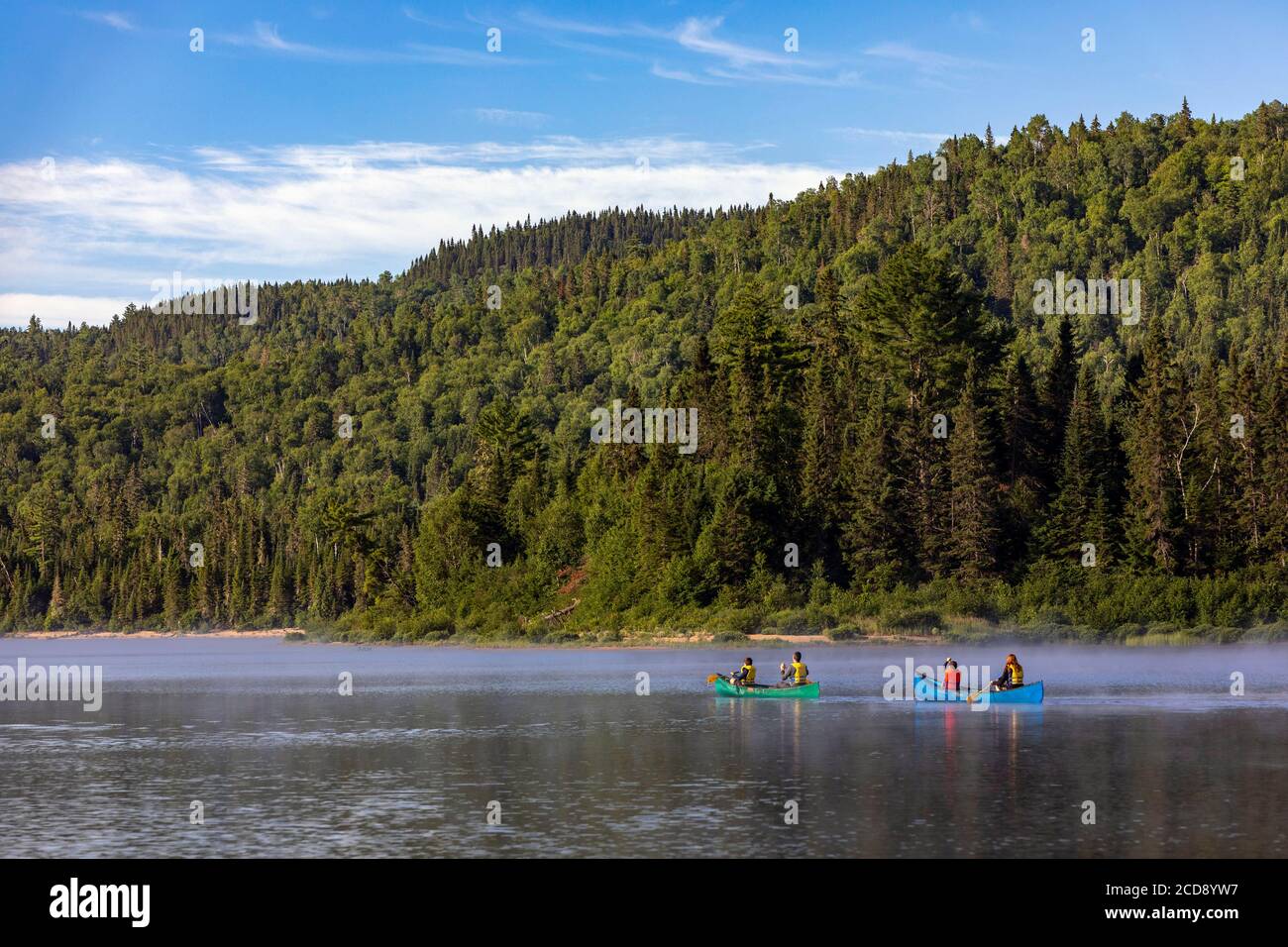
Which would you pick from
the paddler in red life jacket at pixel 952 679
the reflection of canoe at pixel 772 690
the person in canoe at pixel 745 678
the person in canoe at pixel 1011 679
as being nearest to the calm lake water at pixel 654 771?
the reflection of canoe at pixel 772 690

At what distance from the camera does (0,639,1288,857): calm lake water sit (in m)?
37.1

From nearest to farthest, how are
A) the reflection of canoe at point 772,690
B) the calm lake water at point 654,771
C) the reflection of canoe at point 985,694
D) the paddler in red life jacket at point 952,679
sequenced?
the calm lake water at point 654,771 < the reflection of canoe at point 985,694 < the paddler in red life jacket at point 952,679 < the reflection of canoe at point 772,690

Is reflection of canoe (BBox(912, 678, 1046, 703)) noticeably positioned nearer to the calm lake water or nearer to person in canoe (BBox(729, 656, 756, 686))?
the calm lake water

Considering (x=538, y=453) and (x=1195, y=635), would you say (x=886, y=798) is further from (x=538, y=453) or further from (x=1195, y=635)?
(x=538, y=453)

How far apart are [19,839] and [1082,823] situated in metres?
26.5

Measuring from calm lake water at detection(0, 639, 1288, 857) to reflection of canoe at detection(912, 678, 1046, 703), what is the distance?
2.62ft

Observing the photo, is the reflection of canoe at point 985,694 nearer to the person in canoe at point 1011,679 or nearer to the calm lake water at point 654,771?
the person in canoe at point 1011,679

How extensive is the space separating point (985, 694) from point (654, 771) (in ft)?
78.6

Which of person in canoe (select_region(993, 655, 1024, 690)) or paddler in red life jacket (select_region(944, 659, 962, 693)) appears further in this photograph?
paddler in red life jacket (select_region(944, 659, 962, 693))

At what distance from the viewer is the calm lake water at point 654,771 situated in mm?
37125

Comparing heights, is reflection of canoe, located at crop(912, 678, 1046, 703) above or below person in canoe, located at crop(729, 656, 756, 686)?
below

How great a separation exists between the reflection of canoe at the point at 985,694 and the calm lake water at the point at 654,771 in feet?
2.62

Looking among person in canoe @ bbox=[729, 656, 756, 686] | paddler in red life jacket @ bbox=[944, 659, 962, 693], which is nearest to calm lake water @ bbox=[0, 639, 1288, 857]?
person in canoe @ bbox=[729, 656, 756, 686]
